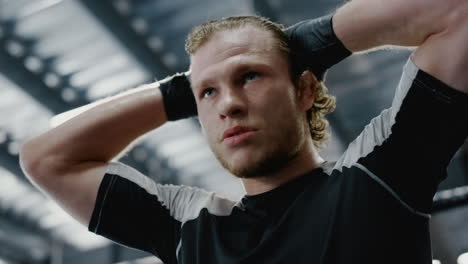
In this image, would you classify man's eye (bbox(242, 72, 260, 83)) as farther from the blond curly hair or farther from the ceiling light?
the ceiling light

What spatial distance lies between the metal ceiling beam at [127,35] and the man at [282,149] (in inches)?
112

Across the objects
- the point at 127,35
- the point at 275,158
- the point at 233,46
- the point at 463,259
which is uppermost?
the point at 127,35

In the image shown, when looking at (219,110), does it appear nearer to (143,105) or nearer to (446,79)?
(143,105)

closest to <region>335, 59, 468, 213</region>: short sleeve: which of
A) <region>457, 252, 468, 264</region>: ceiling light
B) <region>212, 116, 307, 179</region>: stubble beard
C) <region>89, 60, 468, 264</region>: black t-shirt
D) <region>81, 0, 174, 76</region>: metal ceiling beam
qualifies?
<region>89, 60, 468, 264</region>: black t-shirt

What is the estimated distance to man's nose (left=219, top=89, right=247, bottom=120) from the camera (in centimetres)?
127

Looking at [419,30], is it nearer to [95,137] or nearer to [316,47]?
[316,47]

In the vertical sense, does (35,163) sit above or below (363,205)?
above

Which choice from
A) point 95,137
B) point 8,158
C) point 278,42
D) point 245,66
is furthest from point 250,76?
point 8,158

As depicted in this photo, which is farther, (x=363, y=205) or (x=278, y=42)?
(x=278, y=42)

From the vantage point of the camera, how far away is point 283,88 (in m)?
1.35

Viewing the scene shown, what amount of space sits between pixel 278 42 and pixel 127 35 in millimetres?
3308

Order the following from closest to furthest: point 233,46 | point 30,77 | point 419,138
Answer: point 419,138, point 233,46, point 30,77

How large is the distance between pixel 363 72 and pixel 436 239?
7.23 feet

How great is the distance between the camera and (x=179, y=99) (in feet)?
5.01
